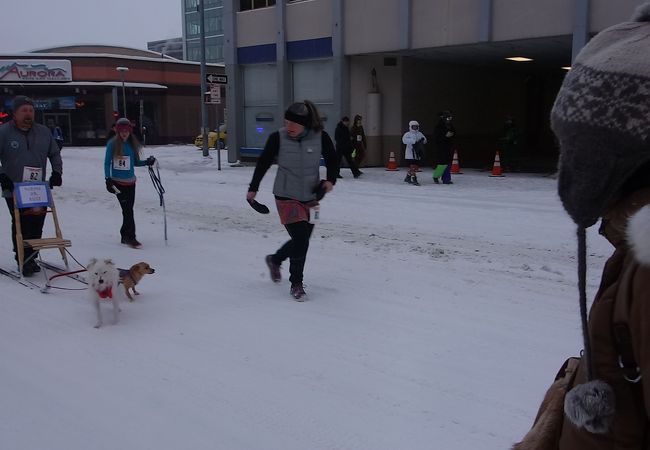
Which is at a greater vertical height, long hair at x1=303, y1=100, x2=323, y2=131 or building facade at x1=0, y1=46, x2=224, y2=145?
building facade at x1=0, y1=46, x2=224, y2=145

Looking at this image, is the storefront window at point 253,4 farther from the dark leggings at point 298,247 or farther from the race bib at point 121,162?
the dark leggings at point 298,247

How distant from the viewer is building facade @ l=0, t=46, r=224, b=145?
42.2m

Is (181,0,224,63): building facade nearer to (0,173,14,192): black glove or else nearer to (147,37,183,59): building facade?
(147,37,183,59): building facade

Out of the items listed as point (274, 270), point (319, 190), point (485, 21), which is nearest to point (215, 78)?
point (485, 21)

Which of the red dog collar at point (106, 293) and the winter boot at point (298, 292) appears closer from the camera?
the red dog collar at point (106, 293)

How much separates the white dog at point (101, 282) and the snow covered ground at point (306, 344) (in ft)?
0.87

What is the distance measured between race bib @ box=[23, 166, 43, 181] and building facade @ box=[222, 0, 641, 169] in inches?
452

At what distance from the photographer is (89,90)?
4275 cm

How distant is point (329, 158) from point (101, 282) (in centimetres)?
244

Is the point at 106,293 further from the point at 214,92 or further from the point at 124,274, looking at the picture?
the point at 214,92

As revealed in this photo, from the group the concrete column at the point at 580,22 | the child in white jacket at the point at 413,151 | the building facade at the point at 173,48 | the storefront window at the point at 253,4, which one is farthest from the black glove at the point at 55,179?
the building facade at the point at 173,48

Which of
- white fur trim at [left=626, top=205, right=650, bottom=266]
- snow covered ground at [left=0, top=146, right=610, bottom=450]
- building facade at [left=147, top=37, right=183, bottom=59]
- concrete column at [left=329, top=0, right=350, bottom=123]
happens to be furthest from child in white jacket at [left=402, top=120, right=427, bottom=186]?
building facade at [left=147, top=37, right=183, bottom=59]

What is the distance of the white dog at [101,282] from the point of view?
5141 millimetres

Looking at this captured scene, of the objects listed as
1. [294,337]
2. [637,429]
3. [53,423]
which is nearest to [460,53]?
[294,337]
